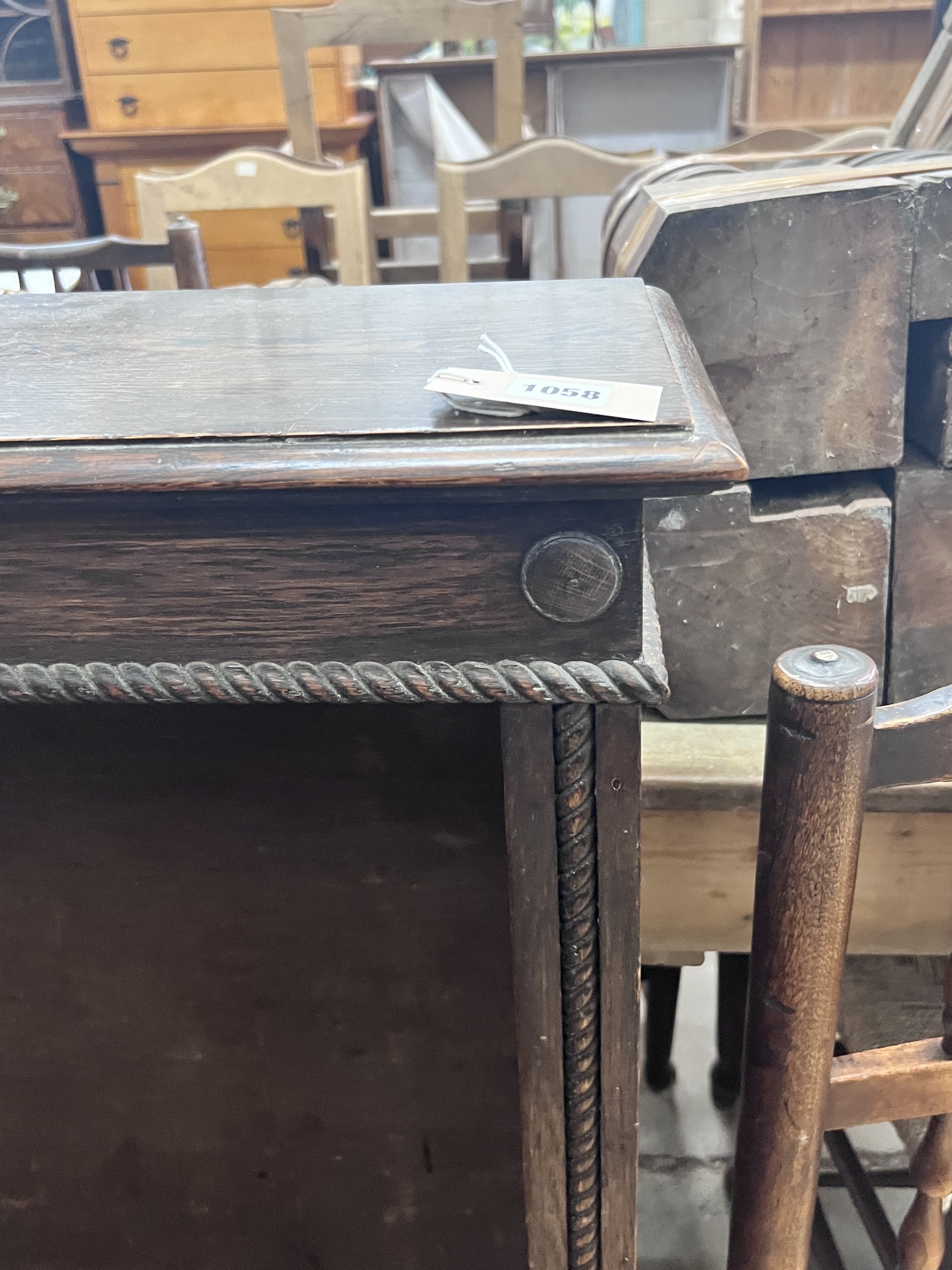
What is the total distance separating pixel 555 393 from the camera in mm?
453

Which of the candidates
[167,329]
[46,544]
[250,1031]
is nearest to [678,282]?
[167,329]

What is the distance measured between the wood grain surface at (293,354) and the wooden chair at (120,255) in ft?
2.82

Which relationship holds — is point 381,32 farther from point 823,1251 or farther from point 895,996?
point 823,1251

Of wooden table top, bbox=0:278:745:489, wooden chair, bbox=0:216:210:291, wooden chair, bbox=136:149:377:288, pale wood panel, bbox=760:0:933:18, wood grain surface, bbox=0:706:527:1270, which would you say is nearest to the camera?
wooden table top, bbox=0:278:745:489

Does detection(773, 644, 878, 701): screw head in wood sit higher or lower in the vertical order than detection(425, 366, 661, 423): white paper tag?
lower

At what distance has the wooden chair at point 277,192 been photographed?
181cm

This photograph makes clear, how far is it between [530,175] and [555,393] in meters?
1.40

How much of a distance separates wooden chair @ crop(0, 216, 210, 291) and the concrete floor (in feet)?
4.36

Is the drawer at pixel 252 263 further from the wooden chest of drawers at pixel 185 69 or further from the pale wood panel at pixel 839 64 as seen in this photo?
the pale wood panel at pixel 839 64

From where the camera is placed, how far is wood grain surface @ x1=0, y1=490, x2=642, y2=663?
1.48 feet

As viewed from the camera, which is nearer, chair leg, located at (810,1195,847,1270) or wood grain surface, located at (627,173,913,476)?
wood grain surface, located at (627,173,913,476)

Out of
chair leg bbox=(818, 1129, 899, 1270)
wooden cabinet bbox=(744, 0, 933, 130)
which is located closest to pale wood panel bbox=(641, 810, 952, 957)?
chair leg bbox=(818, 1129, 899, 1270)

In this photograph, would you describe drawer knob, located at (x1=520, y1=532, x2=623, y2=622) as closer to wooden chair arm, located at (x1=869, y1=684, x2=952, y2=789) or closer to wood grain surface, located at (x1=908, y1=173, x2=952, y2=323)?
wooden chair arm, located at (x1=869, y1=684, x2=952, y2=789)

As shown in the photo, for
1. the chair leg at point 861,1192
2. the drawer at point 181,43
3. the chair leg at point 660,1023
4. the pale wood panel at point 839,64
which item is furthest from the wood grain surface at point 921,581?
the pale wood panel at point 839,64
